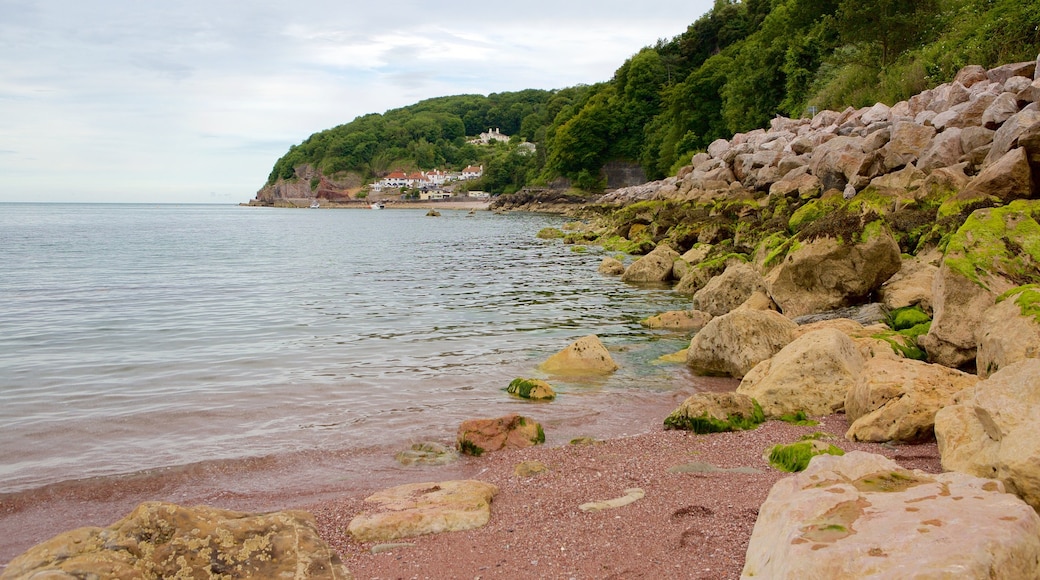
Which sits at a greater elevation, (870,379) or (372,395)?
(870,379)

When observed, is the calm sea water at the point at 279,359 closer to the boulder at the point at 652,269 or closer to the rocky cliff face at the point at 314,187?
the boulder at the point at 652,269

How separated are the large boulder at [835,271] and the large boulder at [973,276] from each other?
2.70m

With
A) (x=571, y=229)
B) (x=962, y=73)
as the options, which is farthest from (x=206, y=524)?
(x=571, y=229)

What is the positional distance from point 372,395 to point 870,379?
6.14 m

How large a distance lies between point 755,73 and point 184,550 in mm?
57031

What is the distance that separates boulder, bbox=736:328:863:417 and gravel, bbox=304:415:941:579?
659mm

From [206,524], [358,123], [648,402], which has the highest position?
[358,123]

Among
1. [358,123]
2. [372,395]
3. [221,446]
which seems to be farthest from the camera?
[358,123]

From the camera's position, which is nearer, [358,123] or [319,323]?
[319,323]

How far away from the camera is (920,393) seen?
6391mm

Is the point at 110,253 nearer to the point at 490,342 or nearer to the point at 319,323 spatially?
the point at 319,323

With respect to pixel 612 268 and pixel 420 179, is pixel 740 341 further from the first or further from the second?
pixel 420 179

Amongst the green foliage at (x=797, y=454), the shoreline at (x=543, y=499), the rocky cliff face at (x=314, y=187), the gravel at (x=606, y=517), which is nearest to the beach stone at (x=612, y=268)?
the shoreline at (x=543, y=499)

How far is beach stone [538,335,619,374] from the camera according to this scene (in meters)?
10.8
